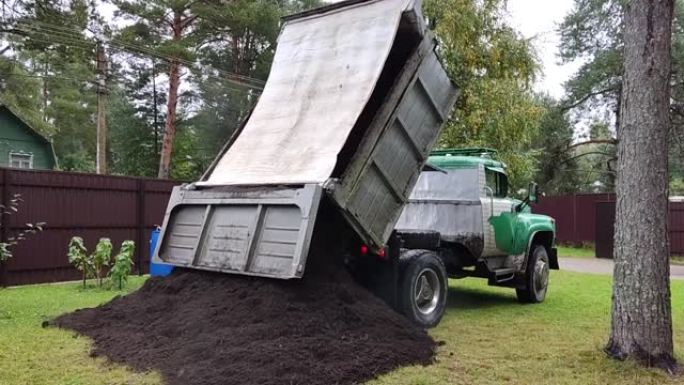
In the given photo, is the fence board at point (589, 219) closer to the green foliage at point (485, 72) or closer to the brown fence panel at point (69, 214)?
the green foliage at point (485, 72)

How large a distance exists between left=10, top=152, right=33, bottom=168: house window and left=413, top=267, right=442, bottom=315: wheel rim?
23.3 meters

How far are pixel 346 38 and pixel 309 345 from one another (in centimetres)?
361

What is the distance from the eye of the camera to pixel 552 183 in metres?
31.3

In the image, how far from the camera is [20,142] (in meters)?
25.4

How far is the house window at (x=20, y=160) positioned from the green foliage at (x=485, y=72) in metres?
19.8

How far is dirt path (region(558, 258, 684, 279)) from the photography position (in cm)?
1499

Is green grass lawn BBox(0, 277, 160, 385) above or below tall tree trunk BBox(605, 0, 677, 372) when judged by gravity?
below

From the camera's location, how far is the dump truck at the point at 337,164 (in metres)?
5.57

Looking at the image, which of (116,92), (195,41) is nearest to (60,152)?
(116,92)

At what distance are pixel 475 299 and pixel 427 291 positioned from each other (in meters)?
2.94

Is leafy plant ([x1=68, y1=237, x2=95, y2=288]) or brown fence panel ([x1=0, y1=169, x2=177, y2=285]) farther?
brown fence panel ([x1=0, y1=169, x2=177, y2=285])

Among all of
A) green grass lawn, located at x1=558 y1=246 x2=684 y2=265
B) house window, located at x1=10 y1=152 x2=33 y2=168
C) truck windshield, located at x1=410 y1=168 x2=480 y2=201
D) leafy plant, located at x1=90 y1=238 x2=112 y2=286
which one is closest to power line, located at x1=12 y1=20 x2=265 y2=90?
house window, located at x1=10 y1=152 x2=33 y2=168

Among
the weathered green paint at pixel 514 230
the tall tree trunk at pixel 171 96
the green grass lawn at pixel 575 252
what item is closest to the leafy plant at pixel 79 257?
the weathered green paint at pixel 514 230

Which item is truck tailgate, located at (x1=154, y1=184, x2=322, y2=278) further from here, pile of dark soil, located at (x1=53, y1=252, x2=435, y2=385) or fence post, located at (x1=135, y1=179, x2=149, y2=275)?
fence post, located at (x1=135, y1=179, x2=149, y2=275)
